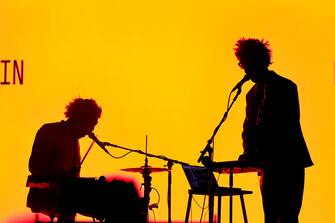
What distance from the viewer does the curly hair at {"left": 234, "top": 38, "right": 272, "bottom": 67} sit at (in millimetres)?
4379

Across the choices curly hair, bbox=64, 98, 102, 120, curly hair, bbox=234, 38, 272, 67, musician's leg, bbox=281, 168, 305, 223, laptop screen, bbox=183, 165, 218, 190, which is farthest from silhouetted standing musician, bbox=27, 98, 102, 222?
musician's leg, bbox=281, 168, 305, 223

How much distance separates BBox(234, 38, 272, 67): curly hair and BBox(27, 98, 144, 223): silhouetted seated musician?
113 centimetres

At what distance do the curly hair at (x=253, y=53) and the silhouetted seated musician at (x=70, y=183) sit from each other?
1.13 m

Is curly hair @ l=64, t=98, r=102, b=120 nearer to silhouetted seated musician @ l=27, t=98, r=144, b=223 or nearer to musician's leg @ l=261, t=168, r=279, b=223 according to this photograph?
silhouetted seated musician @ l=27, t=98, r=144, b=223

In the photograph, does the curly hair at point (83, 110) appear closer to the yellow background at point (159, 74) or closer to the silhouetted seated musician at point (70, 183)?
the silhouetted seated musician at point (70, 183)

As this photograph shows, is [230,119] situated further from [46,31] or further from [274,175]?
[274,175]

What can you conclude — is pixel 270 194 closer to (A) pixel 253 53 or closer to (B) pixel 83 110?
(A) pixel 253 53

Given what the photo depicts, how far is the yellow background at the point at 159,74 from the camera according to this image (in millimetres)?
6914

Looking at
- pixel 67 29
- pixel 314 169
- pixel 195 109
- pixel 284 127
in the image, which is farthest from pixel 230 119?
pixel 284 127

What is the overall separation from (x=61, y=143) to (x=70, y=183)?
124 cm

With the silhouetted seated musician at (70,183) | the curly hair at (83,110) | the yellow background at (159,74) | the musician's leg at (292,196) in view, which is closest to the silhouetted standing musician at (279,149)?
the musician's leg at (292,196)

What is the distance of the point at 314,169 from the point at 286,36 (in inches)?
55.7

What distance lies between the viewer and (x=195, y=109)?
23.0 ft

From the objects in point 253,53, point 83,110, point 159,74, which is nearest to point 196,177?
point 83,110
